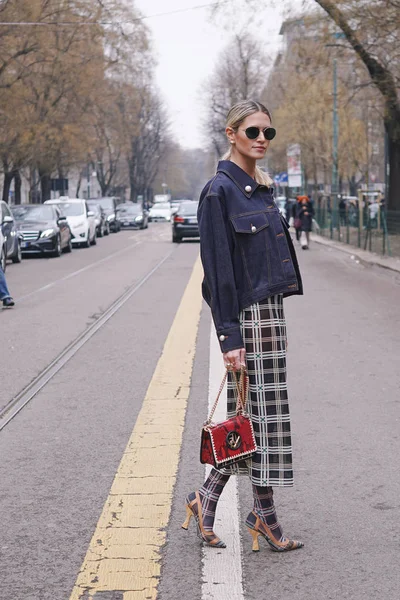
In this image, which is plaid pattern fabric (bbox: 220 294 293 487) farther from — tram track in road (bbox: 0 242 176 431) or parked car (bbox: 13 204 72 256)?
parked car (bbox: 13 204 72 256)

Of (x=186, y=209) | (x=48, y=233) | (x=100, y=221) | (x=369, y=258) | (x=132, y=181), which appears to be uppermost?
(x=132, y=181)

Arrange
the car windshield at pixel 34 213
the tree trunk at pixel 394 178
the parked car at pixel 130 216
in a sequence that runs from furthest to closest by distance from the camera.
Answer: the parked car at pixel 130 216 → the tree trunk at pixel 394 178 → the car windshield at pixel 34 213

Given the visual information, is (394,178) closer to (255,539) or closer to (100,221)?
(100,221)

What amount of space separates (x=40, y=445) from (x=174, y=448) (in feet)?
2.62

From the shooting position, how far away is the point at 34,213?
3033 centimetres

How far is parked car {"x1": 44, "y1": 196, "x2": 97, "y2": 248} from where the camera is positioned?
117 ft

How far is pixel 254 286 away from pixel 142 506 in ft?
4.28

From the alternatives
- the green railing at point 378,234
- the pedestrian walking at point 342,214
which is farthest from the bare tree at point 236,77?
the green railing at point 378,234

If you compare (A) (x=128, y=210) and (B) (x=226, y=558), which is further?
(A) (x=128, y=210)

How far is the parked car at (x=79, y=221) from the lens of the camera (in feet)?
117

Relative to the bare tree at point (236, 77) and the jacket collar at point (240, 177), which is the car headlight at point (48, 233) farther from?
the bare tree at point (236, 77)

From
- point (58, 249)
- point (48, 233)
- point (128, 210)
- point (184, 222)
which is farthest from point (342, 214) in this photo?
point (128, 210)

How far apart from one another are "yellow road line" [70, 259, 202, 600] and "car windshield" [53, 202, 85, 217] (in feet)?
93.6

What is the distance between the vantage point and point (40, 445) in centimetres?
622
